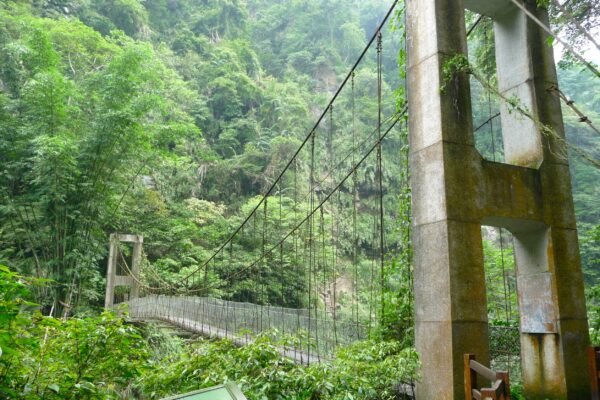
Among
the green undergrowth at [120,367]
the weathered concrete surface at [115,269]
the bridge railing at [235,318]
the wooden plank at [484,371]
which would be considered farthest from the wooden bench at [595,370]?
the weathered concrete surface at [115,269]

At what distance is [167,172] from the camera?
14.5 metres

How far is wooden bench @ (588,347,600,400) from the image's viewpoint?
2.39 m

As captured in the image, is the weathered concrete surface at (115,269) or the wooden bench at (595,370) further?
the weathered concrete surface at (115,269)

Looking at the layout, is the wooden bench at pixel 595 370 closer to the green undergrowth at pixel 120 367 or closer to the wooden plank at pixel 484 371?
the green undergrowth at pixel 120 367

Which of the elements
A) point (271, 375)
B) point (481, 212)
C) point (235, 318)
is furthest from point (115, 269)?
point (481, 212)

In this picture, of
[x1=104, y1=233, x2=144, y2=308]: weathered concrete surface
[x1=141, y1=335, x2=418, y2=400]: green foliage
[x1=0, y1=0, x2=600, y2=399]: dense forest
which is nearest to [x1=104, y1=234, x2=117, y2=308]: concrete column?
[x1=104, y1=233, x2=144, y2=308]: weathered concrete surface

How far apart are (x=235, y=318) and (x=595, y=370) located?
573 centimetres

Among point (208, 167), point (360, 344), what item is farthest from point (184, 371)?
point (208, 167)

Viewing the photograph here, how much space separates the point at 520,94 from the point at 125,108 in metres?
7.97

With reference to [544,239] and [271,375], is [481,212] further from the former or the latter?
[271,375]

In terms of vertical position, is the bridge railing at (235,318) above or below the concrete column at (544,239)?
below

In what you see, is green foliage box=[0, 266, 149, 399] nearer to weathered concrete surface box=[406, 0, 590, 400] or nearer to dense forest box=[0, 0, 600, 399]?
dense forest box=[0, 0, 600, 399]

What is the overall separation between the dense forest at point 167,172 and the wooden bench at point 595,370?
3.25 feet

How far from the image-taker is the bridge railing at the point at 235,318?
6.23 metres
